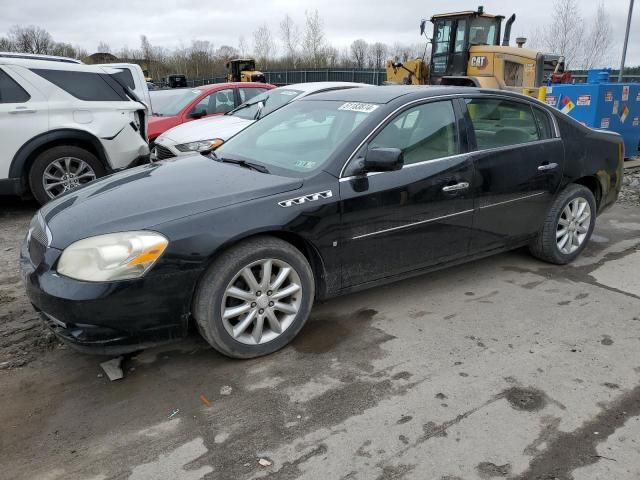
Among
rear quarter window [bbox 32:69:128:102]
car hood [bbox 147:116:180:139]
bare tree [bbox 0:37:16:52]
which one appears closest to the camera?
rear quarter window [bbox 32:69:128:102]

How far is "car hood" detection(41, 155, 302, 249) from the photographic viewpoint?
296 cm

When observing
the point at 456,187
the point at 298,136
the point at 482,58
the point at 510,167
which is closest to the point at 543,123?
the point at 510,167

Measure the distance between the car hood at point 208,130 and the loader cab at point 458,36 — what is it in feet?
25.5

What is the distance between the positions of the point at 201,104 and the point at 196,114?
34cm

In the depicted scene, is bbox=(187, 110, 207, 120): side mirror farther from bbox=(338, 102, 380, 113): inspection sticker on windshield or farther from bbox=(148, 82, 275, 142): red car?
bbox=(338, 102, 380, 113): inspection sticker on windshield

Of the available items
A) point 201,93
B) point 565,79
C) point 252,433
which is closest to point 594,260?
point 252,433

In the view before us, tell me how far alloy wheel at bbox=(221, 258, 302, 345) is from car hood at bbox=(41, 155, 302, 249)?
0.44m

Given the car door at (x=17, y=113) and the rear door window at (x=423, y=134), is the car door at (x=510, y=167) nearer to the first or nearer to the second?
the rear door window at (x=423, y=134)

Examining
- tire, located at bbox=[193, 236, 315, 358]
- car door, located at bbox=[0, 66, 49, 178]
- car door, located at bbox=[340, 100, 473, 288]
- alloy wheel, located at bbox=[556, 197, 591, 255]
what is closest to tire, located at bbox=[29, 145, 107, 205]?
car door, located at bbox=[0, 66, 49, 178]

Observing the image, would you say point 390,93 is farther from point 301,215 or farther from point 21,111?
point 21,111

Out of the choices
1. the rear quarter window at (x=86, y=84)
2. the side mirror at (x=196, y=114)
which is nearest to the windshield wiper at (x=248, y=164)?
the rear quarter window at (x=86, y=84)

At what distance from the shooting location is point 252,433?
8.69 feet

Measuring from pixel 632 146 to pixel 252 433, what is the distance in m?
10.0

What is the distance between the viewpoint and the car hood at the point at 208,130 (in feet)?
25.0
